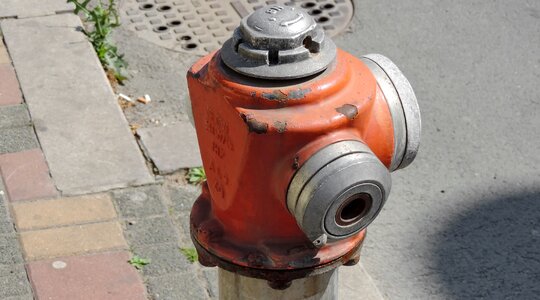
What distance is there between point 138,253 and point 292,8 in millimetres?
1695

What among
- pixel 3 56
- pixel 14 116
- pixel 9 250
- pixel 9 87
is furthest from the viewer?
pixel 3 56

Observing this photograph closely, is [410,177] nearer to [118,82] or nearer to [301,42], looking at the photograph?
[118,82]

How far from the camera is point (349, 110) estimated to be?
5.80 feet

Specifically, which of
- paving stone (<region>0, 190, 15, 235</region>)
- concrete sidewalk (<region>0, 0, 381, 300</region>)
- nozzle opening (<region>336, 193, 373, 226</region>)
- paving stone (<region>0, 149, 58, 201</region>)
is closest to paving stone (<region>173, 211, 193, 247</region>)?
concrete sidewalk (<region>0, 0, 381, 300</region>)

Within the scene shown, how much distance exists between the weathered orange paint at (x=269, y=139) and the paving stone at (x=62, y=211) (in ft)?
5.02

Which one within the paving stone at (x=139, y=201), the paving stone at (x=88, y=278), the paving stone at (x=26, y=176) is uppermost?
the paving stone at (x=88, y=278)

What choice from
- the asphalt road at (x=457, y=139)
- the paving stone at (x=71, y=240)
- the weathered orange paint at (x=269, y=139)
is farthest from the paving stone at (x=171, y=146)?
the weathered orange paint at (x=269, y=139)

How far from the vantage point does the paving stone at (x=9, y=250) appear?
10.6 ft

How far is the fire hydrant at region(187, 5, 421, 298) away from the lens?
1.74m

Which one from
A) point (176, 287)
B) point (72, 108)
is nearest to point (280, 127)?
point (176, 287)

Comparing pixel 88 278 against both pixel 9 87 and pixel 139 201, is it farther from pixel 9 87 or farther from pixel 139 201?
pixel 9 87

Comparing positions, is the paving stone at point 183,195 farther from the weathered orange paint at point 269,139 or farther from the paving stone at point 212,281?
the weathered orange paint at point 269,139

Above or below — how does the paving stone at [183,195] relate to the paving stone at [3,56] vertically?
above

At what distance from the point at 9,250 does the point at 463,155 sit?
1841 millimetres
